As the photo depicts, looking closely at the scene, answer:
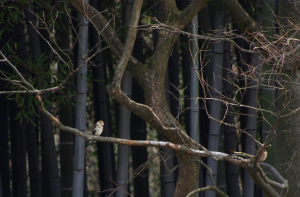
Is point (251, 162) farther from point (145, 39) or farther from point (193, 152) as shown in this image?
point (145, 39)

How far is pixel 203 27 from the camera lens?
3.88 meters

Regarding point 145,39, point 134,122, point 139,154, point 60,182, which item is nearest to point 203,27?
point 145,39

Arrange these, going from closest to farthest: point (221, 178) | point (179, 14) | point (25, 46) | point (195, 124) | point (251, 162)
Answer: point (251, 162) < point (179, 14) < point (195, 124) < point (25, 46) < point (221, 178)

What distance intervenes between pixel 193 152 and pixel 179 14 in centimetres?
132

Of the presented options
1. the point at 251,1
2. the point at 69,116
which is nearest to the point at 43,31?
the point at 69,116

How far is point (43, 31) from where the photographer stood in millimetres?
3668

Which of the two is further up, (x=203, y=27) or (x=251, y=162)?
(x=203, y=27)

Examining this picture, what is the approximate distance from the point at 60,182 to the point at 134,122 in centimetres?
112

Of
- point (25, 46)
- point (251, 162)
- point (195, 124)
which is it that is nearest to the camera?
point (251, 162)

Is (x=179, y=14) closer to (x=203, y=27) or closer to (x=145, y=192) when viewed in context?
(x=203, y=27)

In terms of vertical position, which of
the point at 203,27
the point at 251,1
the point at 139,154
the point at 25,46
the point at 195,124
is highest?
the point at 251,1

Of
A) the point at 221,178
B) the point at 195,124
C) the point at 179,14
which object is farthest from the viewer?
the point at 221,178

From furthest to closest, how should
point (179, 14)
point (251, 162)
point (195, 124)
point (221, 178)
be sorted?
point (221, 178) < point (195, 124) < point (179, 14) < point (251, 162)

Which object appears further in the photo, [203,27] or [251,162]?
[203,27]
